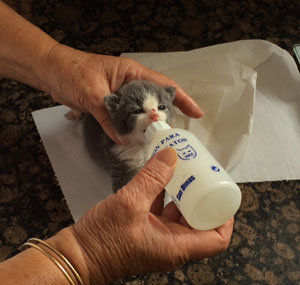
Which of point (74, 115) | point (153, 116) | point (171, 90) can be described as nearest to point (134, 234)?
point (153, 116)

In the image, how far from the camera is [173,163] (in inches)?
21.0

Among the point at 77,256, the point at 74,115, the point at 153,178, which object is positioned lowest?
the point at 74,115

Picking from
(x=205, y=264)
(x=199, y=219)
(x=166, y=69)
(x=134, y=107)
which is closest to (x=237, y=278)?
(x=205, y=264)

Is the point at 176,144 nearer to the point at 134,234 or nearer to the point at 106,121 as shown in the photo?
the point at 134,234

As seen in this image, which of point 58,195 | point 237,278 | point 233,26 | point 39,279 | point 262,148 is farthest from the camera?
point 233,26

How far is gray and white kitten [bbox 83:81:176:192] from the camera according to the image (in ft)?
2.54

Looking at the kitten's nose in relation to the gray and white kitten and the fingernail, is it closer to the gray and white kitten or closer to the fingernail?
the gray and white kitten

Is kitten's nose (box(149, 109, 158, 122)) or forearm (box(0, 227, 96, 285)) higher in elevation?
kitten's nose (box(149, 109, 158, 122))

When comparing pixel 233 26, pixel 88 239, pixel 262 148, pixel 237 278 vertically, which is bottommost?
pixel 237 278

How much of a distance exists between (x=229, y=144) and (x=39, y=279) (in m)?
0.63

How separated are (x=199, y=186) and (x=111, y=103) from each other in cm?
34

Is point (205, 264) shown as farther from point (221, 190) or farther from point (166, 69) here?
point (166, 69)

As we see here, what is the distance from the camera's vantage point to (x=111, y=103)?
77cm

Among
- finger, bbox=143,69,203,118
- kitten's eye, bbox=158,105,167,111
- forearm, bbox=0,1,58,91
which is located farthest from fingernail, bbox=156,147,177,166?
forearm, bbox=0,1,58,91
